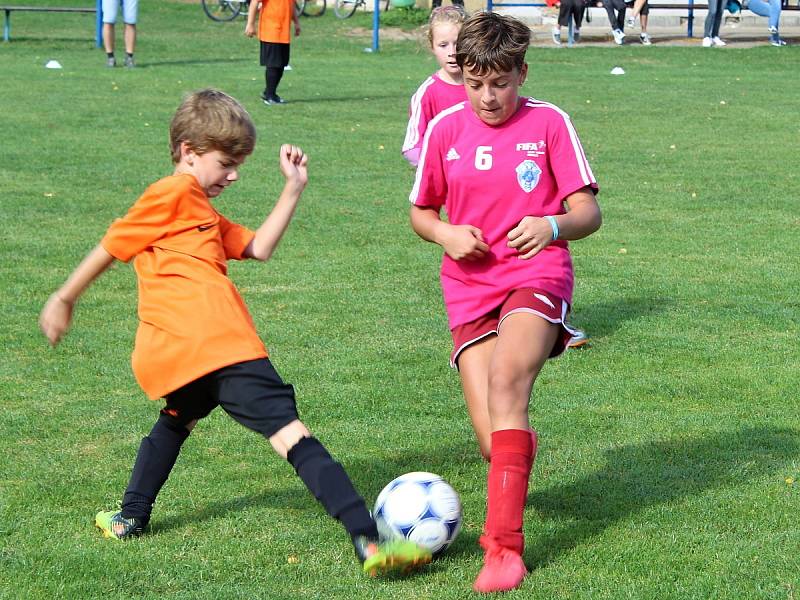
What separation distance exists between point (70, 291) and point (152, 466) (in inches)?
26.8

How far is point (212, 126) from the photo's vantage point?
3.90 metres

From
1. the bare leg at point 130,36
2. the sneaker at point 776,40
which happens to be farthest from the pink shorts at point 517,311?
the sneaker at point 776,40

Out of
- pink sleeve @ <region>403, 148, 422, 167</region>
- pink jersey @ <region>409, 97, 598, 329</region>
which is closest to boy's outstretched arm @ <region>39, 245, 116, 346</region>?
pink jersey @ <region>409, 97, 598, 329</region>

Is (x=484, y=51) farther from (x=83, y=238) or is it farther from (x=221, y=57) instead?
(x=221, y=57)

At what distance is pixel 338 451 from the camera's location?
5.15 meters

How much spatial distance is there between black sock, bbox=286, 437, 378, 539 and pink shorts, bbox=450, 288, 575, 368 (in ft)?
2.45

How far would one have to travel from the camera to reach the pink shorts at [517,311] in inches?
160

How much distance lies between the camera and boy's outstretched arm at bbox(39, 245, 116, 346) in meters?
3.96

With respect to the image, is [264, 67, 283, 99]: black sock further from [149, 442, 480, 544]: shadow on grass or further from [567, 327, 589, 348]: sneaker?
[149, 442, 480, 544]: shadow on grass

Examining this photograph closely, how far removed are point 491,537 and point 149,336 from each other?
1.23 m

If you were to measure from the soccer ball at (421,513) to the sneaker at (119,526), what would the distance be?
82cm

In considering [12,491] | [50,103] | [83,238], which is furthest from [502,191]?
[50,103]

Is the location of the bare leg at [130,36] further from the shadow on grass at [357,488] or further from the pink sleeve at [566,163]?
the pink sleeve at [566,163]

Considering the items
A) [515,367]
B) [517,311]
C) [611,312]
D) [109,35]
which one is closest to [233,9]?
[109,35]
